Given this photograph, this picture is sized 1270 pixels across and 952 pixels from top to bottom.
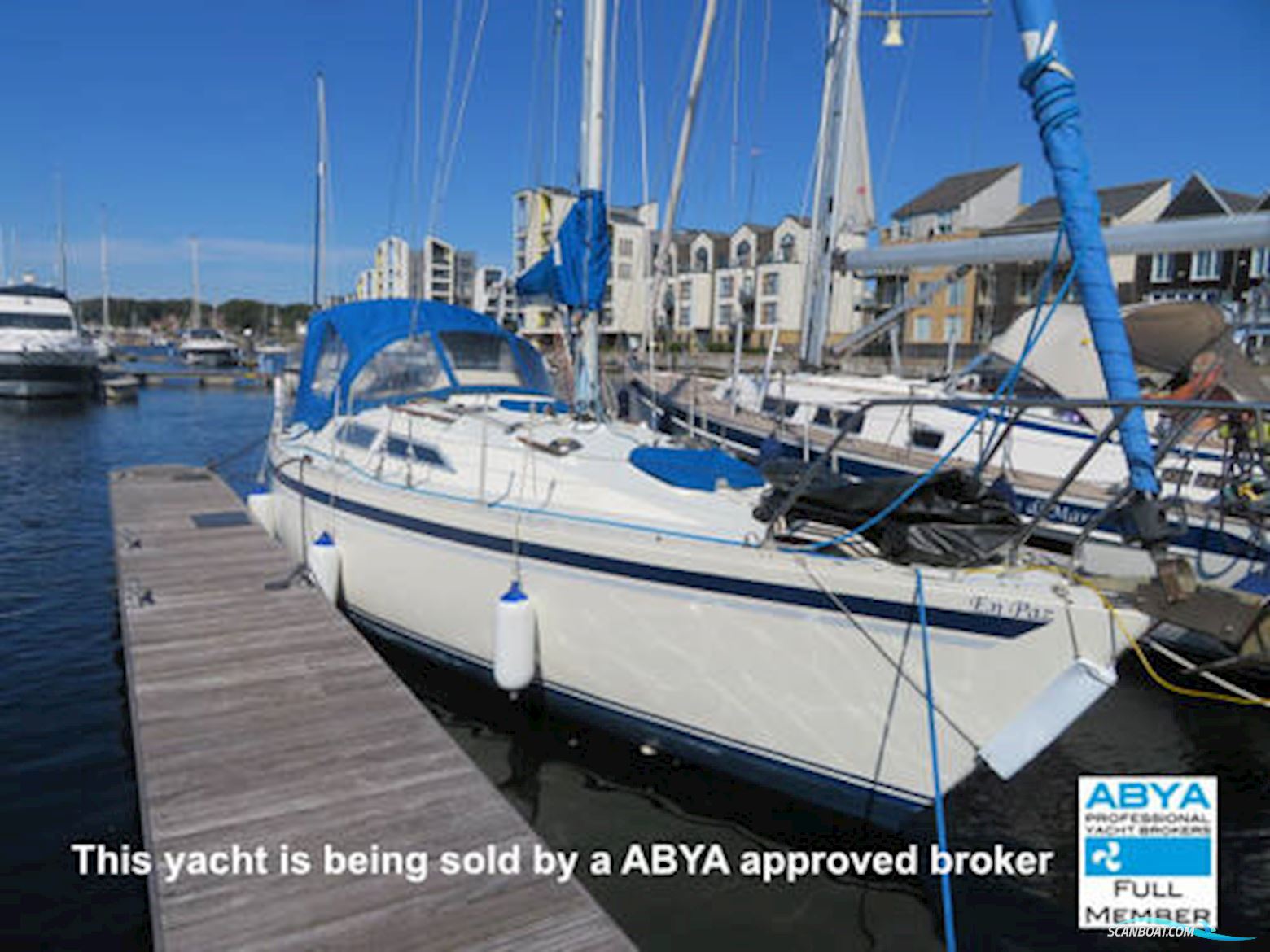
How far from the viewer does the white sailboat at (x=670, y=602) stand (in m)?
3.96

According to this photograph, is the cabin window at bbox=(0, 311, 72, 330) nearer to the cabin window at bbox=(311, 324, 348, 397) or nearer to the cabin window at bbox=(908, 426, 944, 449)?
the cabin window at bbox=(311, 324, 348, 397)

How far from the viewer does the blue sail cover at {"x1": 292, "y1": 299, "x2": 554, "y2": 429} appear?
26.3ft

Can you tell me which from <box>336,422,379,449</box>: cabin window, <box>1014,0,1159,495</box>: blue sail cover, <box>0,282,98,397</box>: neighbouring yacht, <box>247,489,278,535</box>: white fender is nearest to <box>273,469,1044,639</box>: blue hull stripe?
<box>1014,0,1159,495</box>: blue sail cover

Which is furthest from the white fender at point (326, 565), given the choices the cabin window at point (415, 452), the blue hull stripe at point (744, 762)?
the blue hull stripe at point (744, 762)

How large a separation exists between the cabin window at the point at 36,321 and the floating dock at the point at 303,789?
3084cm

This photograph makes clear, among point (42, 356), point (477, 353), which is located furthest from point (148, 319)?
point (477, 353)

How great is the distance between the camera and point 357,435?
7605mm

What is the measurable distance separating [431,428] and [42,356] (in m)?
30.0

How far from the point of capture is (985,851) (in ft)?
16.1

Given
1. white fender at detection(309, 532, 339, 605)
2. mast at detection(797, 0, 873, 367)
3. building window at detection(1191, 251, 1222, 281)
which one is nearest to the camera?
white fender at detection(309, 532, 339, 605)

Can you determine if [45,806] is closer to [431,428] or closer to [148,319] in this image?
[431,428]

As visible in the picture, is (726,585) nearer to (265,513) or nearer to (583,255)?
(583,255)

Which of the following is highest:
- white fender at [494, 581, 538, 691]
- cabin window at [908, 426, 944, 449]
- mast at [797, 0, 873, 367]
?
mast at [797, 0, 873, 367]

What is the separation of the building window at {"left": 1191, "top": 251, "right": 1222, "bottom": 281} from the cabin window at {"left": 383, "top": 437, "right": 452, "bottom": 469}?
38159 mm
